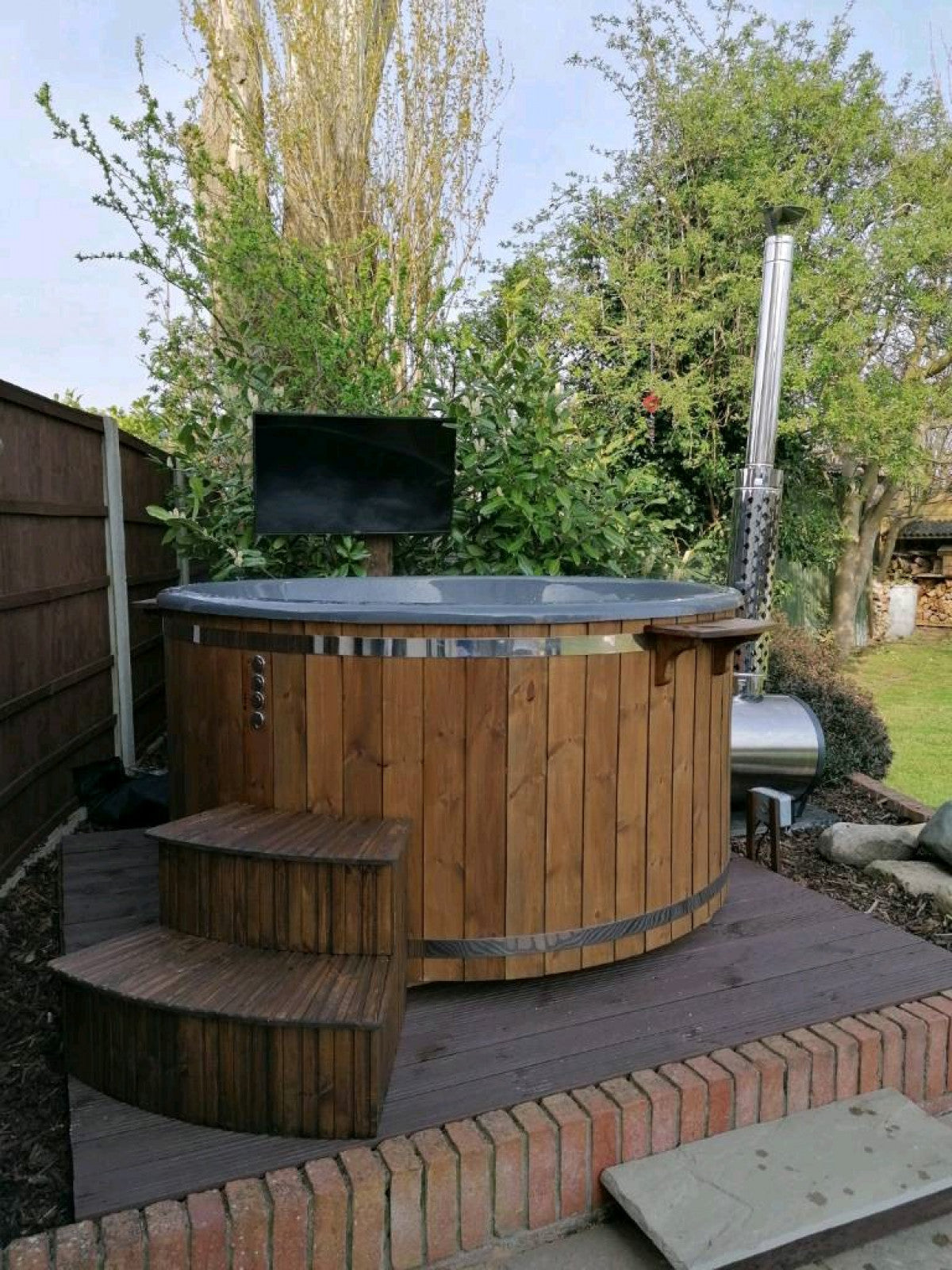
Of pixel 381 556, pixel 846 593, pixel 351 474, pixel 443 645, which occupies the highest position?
pixel 351 474

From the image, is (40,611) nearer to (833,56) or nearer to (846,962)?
(846,962)

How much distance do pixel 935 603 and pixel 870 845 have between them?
12.0 metres

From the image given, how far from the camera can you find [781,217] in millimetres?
3572

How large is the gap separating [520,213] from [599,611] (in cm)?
819

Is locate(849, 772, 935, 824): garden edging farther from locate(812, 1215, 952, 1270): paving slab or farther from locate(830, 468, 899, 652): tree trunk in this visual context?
locate(830, 468, 899, 652): tree trunk

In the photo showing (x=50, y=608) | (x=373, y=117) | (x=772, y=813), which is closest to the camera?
(x=772, y=813)

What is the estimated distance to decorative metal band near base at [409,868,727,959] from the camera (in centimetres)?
219

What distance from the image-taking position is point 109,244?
5.35 m

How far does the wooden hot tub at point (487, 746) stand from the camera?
6.96ft

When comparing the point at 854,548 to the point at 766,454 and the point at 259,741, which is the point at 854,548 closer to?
the point at 766,454

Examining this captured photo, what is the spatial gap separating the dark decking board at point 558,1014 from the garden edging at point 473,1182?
52mm

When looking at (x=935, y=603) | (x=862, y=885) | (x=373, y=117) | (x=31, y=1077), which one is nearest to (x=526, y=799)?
(x=31, y=1077)

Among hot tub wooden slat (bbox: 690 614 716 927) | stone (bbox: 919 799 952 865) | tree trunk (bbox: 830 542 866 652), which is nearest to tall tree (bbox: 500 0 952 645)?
tree trunk (bbox: 830 542 866 652)

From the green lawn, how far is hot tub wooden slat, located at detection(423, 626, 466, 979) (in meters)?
3.69
